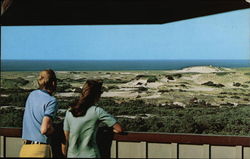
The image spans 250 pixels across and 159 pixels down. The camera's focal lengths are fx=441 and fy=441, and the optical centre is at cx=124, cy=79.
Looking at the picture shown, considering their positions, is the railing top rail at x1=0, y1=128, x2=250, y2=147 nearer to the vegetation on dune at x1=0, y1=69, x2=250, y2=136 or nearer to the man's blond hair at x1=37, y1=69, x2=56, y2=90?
the man's blond hair at x1=37, y1=69, x2=56, y2=90

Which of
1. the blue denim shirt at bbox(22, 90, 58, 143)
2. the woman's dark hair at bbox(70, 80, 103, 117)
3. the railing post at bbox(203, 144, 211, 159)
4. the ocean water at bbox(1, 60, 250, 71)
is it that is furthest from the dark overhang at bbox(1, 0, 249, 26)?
the ocean water at bbox(1, 60, 250, 71)

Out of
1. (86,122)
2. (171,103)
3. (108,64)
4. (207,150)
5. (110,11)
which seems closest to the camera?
(86,122)

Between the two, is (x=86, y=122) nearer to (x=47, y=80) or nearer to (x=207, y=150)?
(x=47, y=80)

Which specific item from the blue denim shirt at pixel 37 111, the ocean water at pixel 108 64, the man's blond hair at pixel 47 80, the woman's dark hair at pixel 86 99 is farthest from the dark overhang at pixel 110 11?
the ocean water at pixel 108 64

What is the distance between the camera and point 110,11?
4.65 metres

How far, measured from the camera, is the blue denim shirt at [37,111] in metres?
2.80

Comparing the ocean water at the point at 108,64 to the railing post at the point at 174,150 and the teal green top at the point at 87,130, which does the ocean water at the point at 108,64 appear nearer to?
the railing post at the point at 174,150

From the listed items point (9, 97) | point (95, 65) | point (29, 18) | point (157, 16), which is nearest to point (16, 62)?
point (9, 97)

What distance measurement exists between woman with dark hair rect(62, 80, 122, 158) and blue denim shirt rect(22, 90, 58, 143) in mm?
145

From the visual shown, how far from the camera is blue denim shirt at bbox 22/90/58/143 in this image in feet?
9.19

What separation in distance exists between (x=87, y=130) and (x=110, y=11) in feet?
7.15

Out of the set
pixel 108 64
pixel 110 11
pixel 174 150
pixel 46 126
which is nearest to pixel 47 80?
pixel 46 126

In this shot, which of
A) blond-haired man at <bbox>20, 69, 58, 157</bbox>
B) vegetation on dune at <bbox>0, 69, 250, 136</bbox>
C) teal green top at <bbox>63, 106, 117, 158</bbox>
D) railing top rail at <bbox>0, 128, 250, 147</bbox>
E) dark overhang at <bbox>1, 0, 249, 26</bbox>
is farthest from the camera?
vegetation on dune at <bbox>0, 69, 250, 136</bbox>

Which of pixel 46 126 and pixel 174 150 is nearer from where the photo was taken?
pixel 46 126
